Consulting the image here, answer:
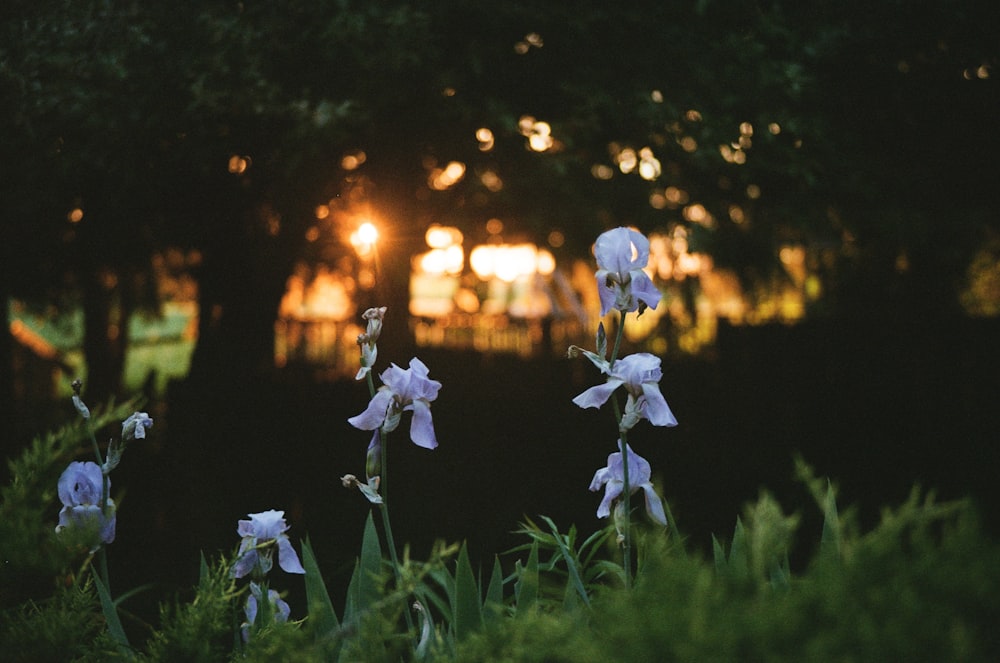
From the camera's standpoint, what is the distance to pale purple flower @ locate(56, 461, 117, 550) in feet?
6.35

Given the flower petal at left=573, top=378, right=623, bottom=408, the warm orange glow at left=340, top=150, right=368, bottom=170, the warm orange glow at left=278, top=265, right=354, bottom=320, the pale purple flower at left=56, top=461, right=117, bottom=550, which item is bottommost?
the pale purple flower at left=56, top=461, right=117, bottom=550

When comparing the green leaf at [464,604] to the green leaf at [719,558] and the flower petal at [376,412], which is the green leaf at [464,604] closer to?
the flower petal at [376,412]

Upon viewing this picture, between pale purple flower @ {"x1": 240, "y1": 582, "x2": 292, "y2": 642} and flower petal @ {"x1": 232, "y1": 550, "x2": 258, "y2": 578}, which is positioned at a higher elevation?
flower petal @ {"x1": 232, "y1": 550, "x2": 258, "y2": 578}

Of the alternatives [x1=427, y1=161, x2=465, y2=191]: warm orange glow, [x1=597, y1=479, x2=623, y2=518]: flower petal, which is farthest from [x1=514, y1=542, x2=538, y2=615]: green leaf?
[x1=427, y1=161, x2=465, y2=191]: warm orange glow

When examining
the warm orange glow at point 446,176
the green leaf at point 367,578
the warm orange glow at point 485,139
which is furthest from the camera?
the warm orange glow at point 446,176

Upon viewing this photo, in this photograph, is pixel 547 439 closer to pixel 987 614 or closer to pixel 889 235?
pixel 889 235

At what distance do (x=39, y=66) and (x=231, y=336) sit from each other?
425 cm

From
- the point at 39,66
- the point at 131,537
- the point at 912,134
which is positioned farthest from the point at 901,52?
the point at 131,537

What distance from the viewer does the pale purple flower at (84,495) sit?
6.35 feet

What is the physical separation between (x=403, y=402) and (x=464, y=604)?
1.72ft

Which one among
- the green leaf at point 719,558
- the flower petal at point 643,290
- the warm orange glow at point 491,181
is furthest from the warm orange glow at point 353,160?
the green leaf at point 719,558

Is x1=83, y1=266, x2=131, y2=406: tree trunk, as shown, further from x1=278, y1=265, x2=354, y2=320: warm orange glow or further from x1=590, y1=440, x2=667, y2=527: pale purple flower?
x1=590, y1=440, x2=667, y2=527: pale purple flower

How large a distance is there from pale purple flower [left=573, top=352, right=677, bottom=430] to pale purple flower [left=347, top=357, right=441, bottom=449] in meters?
0.34

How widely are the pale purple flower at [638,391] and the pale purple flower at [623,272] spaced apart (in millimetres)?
123
